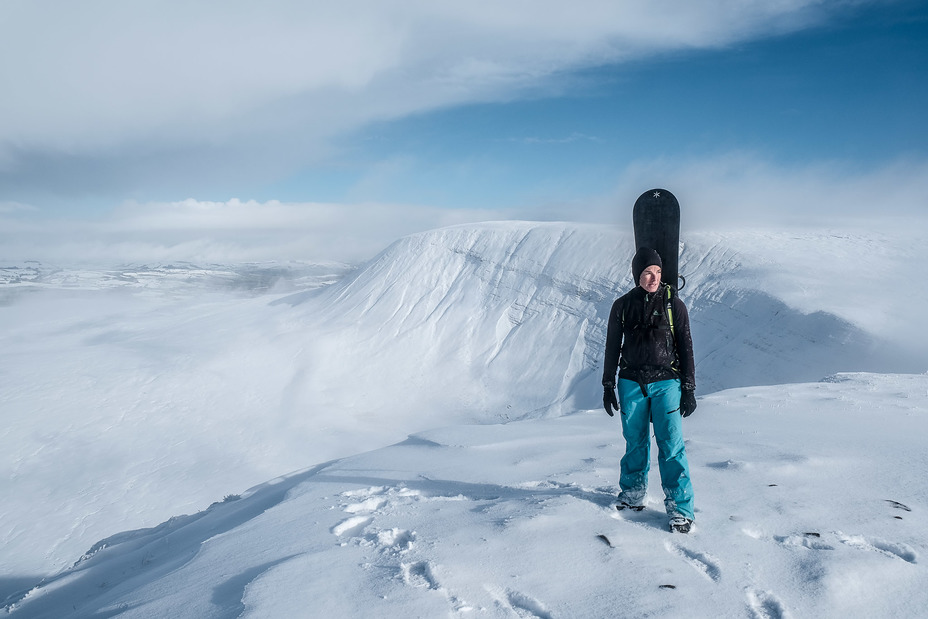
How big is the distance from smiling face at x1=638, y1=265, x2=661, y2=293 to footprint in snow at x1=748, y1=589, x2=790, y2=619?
6.95 feet

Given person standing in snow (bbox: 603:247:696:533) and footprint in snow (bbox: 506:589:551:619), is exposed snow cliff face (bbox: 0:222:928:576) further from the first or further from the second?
footprint in snow (bbox: 506:589:551:619)

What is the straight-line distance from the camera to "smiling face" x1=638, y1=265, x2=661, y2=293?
402cm

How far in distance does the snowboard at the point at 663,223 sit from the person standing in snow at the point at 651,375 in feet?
3.28

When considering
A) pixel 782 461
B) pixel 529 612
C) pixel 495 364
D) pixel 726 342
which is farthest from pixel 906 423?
pixel 495 364

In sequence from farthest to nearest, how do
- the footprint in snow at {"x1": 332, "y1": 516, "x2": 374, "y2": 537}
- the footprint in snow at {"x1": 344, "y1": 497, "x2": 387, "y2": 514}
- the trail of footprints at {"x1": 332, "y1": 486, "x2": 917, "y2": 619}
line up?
the footprint in snow at {"x1": 344, "y1": 497, "x2": 387, "y2": 514} < the footprint in snow at {"x1": 332, "y1": 516, "x2": 374, "y2": 537} < the trail of footprints at {"x1": 332, "y1": 486, "x2": 917, "y2": 619}

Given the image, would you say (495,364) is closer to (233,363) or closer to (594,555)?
(233,363)

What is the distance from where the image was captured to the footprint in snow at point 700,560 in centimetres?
317

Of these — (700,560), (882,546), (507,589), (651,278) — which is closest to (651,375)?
(651,278)

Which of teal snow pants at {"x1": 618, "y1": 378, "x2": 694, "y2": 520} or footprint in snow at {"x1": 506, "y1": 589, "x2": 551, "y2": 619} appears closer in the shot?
footprint in snow at {"x1": 506, "y1": 589, "x2": 551, "y2": 619}

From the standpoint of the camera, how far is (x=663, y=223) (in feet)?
16.4

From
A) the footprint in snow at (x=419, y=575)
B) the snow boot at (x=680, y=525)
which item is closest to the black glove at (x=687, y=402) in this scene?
the snow boot at (x=680, y=525)

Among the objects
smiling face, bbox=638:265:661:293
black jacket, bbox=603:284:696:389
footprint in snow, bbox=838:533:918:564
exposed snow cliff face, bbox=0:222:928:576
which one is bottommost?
exposed snow cliff face, bbox=0:222:928:576

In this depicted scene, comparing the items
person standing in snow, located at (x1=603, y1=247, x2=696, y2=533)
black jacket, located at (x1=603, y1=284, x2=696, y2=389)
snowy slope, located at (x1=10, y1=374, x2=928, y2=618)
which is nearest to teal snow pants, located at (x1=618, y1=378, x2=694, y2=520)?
person standing in snow, located at (x1=603, y1=247, x2=696, y2=533)

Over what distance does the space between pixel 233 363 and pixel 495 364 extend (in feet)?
44.5
